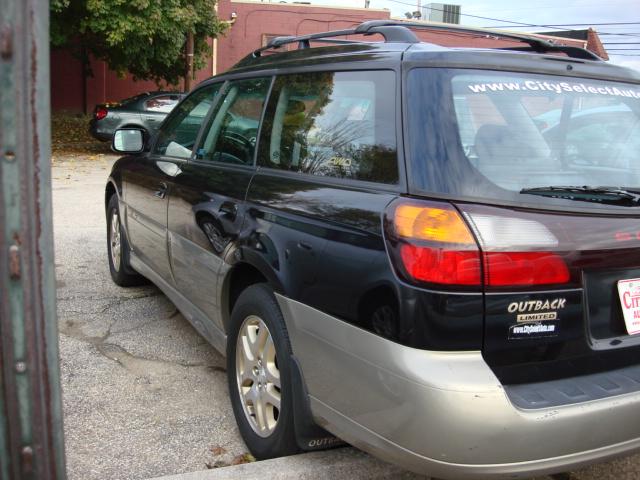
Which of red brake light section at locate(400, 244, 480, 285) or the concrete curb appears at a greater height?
red brake light section at locate(400, 244, 480, 285)

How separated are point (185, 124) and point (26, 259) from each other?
3.14 m

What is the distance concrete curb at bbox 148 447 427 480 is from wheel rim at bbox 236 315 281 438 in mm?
200

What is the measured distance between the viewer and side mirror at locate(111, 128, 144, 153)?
4.62 meters

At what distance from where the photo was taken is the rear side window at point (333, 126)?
231 cm

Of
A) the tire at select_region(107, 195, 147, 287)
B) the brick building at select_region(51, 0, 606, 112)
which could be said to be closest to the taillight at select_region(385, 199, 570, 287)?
the tire at select_region(107, 195, 147, 287)

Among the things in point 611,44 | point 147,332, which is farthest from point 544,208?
point 611,44

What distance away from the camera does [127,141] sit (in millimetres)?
4613

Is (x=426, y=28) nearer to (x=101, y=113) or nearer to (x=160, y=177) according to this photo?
(x=160, y=177)

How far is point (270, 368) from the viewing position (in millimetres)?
2725

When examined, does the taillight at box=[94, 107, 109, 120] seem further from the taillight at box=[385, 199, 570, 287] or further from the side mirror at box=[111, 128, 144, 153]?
the taillight at box=[385, 199, 570, 287]

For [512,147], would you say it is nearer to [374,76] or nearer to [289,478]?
[374,76]

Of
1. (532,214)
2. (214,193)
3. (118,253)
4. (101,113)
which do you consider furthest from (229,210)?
(101,113)

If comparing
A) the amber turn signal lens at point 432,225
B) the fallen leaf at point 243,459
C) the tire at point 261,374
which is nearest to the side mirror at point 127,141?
the tire at point 261,374

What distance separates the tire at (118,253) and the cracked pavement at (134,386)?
111 mm
